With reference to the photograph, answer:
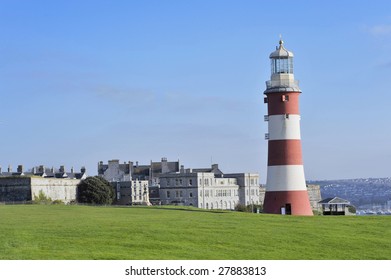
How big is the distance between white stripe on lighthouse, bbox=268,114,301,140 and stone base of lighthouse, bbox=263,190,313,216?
363 cm

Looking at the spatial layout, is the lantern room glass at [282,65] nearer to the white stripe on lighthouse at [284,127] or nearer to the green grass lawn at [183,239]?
the white stripe on lighthouse at [284,127]

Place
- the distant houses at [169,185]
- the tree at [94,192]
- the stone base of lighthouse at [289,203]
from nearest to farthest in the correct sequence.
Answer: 1. the stone base of lighthouse at [289,203]
2. the tree at [94,192]
3. the distant houses at [169,185]

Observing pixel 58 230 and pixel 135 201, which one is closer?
pixel 58 230

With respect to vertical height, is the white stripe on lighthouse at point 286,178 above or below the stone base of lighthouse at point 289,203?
above

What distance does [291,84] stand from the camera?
57.3m

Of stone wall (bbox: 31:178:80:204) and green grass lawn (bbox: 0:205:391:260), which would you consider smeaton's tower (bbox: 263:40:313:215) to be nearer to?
green grass lawn (bbox: 0:205:391:260)

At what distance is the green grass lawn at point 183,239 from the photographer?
Answer: 28.8 m

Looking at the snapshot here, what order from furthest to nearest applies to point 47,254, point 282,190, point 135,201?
1. point 135,201
2. point 282,190
3. point 47,254

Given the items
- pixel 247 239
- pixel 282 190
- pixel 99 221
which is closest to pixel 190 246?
pixel 247 239

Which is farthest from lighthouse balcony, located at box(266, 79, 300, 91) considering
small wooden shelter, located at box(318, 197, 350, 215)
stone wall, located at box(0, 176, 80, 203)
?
stone wall, located at box(0, 176, 80, 203)

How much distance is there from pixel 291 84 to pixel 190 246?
2826 cm

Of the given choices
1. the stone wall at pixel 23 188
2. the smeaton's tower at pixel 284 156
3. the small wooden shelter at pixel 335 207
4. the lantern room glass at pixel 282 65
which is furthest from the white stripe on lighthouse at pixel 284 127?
the stone wall at pixel 23 188
